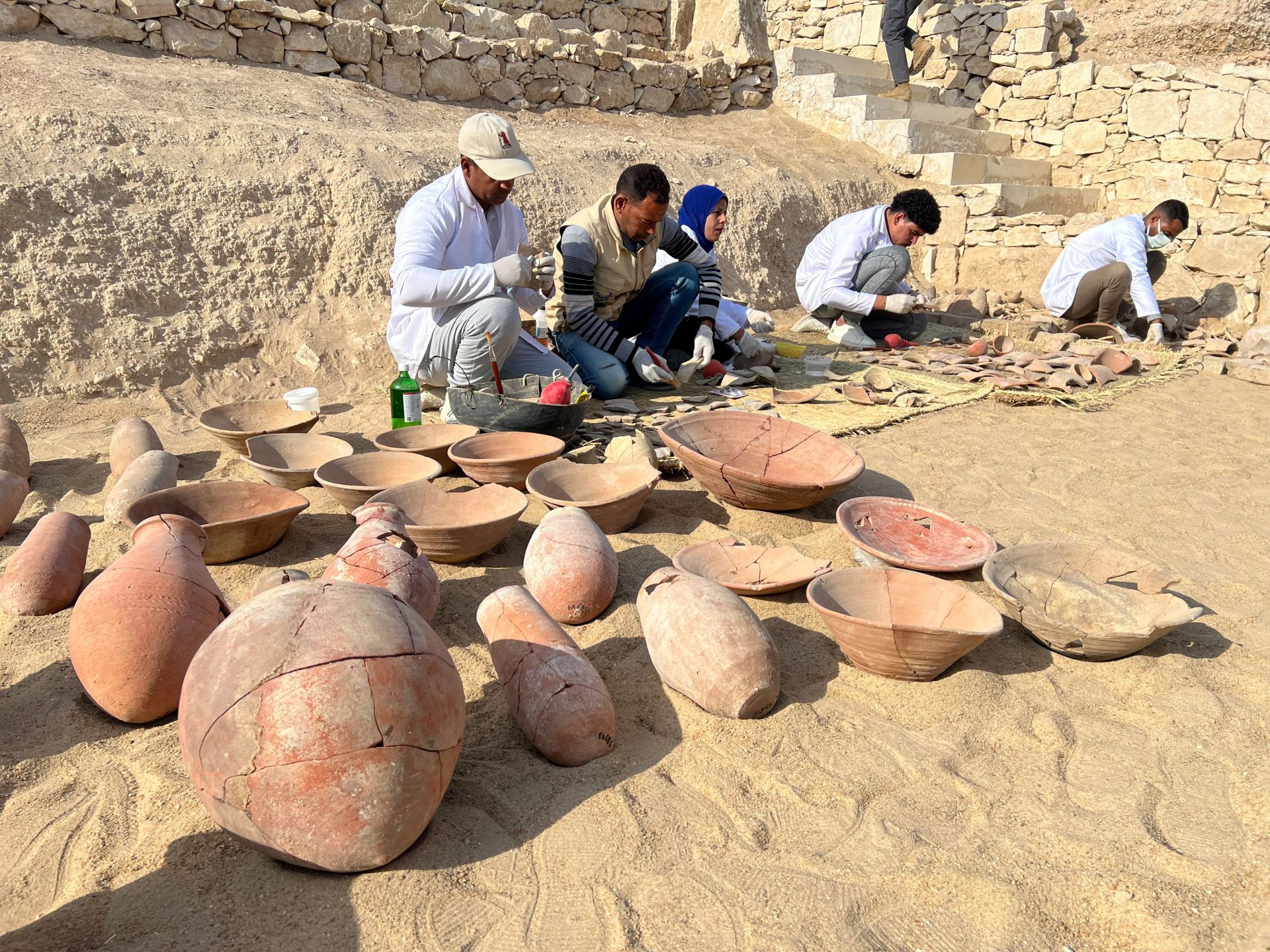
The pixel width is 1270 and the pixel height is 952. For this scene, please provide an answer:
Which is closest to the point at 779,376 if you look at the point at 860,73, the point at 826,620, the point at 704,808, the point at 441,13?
the point at 826,620

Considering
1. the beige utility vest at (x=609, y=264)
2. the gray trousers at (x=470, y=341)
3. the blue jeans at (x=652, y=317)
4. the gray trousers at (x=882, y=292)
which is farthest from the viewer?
the gray trousers at (x=882, y=292)

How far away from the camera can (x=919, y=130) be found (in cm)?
979

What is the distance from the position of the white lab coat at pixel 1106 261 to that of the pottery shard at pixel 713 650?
21.2 feet

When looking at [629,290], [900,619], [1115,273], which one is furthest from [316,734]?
[1115,273]

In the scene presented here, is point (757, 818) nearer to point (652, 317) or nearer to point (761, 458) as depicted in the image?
point (761, 458)

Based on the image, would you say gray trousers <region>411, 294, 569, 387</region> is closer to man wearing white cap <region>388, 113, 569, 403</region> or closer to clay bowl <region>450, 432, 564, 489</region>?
man wearing white cap <region>388, 113, 569, 403</region>

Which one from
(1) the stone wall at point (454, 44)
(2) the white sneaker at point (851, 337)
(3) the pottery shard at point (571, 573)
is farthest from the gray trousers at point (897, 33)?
(3) the pottery shard at point (571, 573)

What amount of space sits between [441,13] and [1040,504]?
7683 millimetres

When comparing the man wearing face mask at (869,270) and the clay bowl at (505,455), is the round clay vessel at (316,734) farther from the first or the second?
the man wearing face mask at (869,270)

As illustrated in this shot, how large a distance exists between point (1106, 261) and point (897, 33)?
499cm

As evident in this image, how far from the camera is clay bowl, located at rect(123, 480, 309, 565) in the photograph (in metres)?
2.84

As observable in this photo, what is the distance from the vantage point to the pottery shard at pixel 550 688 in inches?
79.0

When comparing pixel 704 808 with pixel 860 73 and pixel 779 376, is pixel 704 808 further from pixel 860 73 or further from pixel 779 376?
pixel 860 73

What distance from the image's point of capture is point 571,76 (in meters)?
8.93
